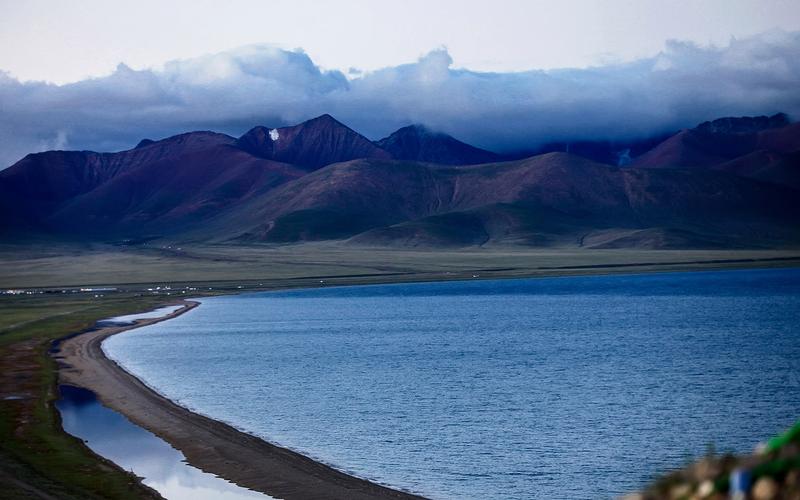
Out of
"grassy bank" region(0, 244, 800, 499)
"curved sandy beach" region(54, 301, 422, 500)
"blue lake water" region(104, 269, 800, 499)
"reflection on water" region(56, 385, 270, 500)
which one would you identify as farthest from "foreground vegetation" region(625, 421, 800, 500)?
"reflection on water" region(56, 385, 270, 500)

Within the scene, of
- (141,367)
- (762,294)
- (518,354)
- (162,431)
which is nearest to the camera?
(162,431)

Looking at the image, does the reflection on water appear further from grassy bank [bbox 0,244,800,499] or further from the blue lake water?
the blue lake water

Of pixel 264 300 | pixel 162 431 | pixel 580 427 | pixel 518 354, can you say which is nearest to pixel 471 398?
pixel 580 427

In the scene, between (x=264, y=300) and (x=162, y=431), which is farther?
(x=264, y=300)

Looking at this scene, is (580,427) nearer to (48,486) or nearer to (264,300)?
(48,486)

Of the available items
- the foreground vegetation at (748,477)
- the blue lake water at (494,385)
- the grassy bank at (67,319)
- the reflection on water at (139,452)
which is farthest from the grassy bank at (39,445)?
the foreground vegetation at (748,477)

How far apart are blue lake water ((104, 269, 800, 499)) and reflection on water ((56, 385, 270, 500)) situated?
4175 millimetres

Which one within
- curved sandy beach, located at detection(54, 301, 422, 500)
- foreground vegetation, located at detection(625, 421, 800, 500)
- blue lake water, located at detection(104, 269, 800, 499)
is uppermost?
foreground vegetation, located at detection(625, 421, 800, 500)

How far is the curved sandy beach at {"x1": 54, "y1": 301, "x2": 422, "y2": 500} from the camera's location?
92.9ft

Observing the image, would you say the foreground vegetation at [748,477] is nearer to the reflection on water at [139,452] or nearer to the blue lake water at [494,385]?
the blue lake water at [494,385]

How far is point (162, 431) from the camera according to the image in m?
38.1

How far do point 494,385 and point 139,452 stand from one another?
21.9 m

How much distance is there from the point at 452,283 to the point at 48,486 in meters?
146

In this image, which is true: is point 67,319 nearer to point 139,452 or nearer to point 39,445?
point 139,452
